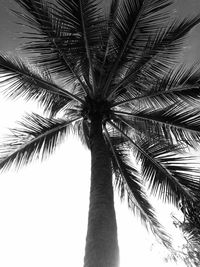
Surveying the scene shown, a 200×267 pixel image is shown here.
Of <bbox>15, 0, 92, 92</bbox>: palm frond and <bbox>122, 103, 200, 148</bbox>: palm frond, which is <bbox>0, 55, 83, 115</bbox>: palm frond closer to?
<bbox>15, 0, 92, 92</bbox>: palm frond

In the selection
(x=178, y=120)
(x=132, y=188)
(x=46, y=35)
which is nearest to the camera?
(x=46, y=35)

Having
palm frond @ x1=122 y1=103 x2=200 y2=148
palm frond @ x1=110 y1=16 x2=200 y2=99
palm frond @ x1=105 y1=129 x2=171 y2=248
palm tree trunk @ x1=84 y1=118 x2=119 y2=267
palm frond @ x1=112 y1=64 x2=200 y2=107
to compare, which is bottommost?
palm tree trunk @ x1=84 y1=118 x2=119 y2=267

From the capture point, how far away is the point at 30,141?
7.61 meters

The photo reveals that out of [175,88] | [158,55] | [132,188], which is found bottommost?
[132,188]

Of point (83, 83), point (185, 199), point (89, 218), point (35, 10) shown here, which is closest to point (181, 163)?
point (185, 199)

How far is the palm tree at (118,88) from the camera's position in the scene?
21.3 ft

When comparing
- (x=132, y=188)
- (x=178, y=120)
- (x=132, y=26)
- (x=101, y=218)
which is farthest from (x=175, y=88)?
(x=101, y=218)

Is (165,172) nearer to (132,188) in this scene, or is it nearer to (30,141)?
(132,188)

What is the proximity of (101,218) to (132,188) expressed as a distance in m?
3.67

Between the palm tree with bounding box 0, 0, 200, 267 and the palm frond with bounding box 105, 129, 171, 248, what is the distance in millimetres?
25

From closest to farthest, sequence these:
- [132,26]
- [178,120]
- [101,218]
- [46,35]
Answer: [101,218] → [46,35] → [132,26] → [178,120]

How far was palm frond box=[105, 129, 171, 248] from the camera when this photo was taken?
8047mm

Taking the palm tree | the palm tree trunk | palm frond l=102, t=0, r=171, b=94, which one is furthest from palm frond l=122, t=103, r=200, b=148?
the palm tree trunk

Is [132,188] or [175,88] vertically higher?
[175,88]
